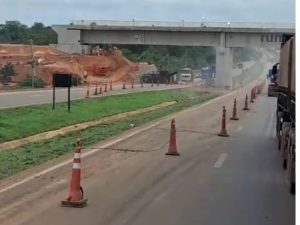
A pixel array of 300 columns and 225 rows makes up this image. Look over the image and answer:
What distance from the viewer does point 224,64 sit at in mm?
80750

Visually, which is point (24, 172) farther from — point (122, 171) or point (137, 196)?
point (137, 196)

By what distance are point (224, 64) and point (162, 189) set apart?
7059 cm

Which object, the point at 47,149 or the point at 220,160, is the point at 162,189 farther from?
the point at 47,149

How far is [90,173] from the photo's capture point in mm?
13039

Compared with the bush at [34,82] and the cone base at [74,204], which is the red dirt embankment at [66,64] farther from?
the cone base at [74,204]

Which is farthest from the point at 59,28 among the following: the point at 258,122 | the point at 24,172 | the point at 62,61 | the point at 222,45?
the point at 24,172

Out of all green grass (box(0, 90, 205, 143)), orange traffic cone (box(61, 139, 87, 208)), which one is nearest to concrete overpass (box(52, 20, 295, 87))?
green grass (box(0, 90, 205, 143))

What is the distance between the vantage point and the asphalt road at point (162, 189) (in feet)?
29.1

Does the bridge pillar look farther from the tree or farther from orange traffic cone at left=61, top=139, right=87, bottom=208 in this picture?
orange traffic cone at left=61, top=139, right=87, bottom=208

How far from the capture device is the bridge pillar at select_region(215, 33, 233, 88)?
80.8m

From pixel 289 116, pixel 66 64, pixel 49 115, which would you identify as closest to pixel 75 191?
pixel 289 116

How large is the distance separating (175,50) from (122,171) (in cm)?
13907

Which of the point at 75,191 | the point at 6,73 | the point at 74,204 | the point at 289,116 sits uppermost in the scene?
the point at 6,73

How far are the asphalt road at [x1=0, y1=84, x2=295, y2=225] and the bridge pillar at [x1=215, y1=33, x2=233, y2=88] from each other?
202 feet
